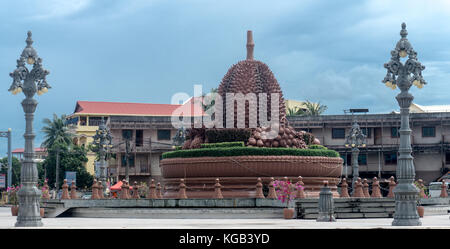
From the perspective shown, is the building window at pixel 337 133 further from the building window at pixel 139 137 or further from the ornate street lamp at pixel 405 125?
the ornate street lamp at pixel 405 125

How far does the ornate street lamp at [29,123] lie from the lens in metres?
21.0

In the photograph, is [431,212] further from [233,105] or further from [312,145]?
[233,105]

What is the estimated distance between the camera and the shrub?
34094mm

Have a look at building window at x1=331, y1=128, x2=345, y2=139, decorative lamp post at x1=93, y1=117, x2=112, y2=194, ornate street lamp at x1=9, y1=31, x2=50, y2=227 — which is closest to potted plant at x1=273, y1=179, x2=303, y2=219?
ornate street lamp at x1=9, y1=31, x2=50, y2=227

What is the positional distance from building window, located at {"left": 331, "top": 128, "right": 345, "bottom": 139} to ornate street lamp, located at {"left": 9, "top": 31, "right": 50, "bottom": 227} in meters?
53.1

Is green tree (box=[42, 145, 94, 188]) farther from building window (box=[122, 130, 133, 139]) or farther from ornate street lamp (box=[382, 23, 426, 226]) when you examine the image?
ornate street lamp (box=[382, 23, 426, 226])

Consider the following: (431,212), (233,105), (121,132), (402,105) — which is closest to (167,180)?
(233,105)

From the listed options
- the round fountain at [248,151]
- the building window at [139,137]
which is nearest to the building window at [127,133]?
the building window at [139,137]

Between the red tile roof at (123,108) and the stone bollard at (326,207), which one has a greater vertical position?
the red tile roof at (123,108)

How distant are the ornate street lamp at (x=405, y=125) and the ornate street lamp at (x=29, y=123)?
1071 centimetres

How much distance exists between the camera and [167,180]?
115ft

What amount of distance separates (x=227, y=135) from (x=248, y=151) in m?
2.38
